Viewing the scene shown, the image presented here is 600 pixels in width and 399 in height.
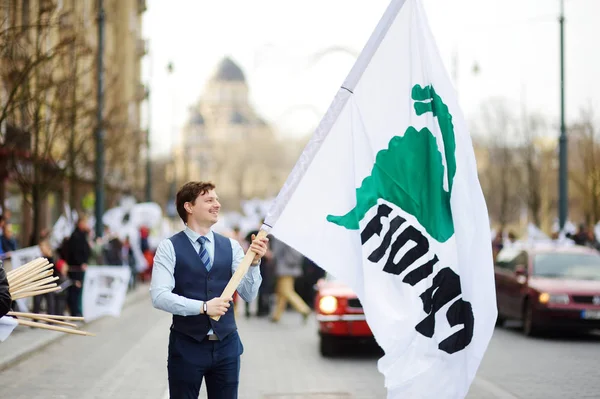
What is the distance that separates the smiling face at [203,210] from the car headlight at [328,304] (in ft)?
26.2

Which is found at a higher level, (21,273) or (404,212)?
(404,212)

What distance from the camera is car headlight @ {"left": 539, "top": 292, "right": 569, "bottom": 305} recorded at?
15633 mm

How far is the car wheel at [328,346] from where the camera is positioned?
525 inches

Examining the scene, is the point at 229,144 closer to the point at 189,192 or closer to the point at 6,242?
the point at 6,242

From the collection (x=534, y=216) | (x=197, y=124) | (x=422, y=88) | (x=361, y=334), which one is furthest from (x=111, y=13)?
(x=197, y=124)

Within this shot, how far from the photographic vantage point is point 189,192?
17.5ft

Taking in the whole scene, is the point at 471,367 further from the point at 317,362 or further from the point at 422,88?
the point at 317,362

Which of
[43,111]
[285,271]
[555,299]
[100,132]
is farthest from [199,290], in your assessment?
[43,111]

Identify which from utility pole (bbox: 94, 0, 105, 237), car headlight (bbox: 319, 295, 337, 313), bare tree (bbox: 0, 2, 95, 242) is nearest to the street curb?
car headlight (bbox: 319, 295, 337, 313)

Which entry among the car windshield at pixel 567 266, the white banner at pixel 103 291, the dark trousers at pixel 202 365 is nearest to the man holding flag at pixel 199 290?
the dark trousers at pixel 202 365

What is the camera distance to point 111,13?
4894 cm

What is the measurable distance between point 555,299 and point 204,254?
1149cm

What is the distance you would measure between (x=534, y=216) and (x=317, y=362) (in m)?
32.6

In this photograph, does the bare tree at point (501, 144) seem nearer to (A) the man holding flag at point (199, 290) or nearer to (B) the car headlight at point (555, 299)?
(B) the car headlight at point (555, 299)
